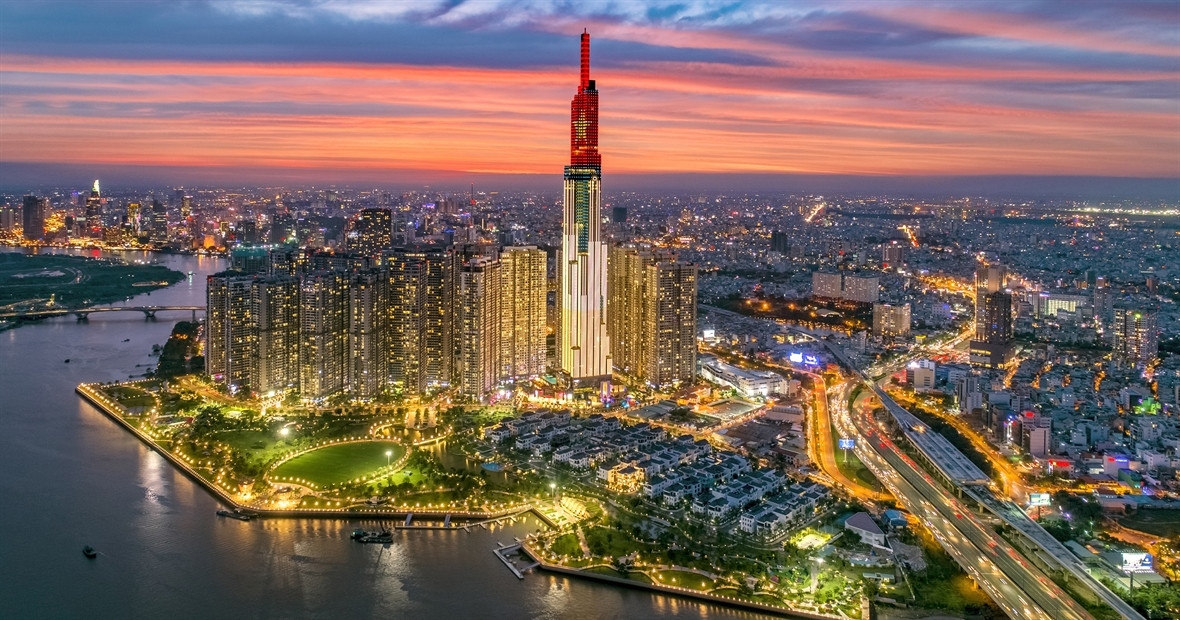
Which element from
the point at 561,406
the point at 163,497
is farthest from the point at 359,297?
the point at 163,497

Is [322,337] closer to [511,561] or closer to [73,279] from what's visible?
[511,561]

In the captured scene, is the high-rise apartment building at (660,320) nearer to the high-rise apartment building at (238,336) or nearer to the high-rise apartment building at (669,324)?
the high-rise apartment building at (669,324)

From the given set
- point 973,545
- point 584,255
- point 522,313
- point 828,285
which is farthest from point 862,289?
point 973,545

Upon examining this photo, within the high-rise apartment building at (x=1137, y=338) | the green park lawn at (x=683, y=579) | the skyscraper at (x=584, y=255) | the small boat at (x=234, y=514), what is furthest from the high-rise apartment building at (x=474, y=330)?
the high-rise apartment building at (x=1137, y=338)

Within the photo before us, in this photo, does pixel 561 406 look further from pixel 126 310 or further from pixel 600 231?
pixel 126 310

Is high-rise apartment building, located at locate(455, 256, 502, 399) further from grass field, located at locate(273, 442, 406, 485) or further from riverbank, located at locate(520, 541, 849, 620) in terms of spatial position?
riverbank, located at locate(520, 541, 849, 620)
